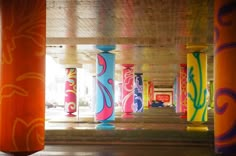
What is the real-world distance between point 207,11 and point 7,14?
273 inches

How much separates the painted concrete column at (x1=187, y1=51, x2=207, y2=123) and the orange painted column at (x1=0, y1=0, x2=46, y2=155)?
15.2 meters

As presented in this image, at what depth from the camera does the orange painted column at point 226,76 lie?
1060cm

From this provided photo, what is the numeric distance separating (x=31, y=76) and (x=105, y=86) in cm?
1336

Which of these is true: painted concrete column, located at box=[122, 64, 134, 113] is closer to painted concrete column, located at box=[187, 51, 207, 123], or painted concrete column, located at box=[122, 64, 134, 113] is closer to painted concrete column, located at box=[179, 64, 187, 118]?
painted concrete column, located at box=[179, 64, 187, 118]

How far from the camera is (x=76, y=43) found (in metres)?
22.9

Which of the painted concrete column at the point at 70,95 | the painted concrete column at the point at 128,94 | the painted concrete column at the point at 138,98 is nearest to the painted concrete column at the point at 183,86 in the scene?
the painted concrete column at the point at 128,94

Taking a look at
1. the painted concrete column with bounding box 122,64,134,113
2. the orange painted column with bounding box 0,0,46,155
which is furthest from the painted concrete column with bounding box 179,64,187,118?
the orange painted column with bounding box 0,0,46,155

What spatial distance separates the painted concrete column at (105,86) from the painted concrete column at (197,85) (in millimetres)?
4497

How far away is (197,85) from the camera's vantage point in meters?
24.3

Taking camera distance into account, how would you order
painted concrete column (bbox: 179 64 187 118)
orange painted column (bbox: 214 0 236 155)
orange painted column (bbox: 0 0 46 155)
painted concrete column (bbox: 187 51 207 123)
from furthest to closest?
painted concrete column (bbox: 179 64 187 118) → painted concrete column (bbox: 187 51 207 123) → orange painted column (bbox: 214 0 236 155) → orange painted column (bbox: 0 0 46 155)

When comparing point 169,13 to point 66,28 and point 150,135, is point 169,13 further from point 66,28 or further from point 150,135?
point 150,135

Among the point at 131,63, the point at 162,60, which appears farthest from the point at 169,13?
the point at 131,63

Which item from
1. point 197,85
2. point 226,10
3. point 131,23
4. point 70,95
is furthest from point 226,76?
point 70,95

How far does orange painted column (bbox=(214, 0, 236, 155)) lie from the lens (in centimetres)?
1060
